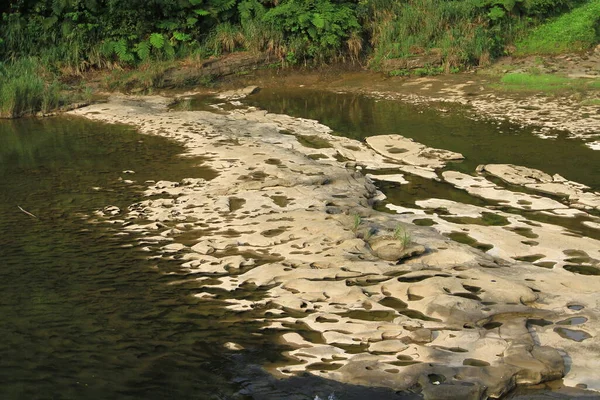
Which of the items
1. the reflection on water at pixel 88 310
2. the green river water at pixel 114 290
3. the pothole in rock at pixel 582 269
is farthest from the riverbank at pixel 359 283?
the reflection on water at pixel 88 310

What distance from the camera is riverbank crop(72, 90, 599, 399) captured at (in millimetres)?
4512

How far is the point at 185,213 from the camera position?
7.67m

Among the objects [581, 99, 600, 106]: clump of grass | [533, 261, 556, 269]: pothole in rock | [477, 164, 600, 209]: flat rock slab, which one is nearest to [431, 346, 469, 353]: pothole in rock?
[533, 261, 556, 269]: pothole in rock

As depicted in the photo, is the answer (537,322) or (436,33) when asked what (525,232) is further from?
(436,33)

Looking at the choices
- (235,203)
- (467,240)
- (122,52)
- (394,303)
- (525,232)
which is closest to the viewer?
(394,303)

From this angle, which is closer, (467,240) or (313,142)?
(467,240)

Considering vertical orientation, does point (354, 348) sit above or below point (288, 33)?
below

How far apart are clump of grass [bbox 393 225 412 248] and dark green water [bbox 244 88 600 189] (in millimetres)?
3113

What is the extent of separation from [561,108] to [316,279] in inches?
324

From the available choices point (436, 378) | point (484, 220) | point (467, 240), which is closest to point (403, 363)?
point (436, 378)

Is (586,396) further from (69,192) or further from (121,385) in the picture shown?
(69,192)

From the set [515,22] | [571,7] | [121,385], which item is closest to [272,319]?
[121,385]

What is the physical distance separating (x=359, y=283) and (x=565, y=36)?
1284 cm

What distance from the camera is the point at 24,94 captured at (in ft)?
44.4
